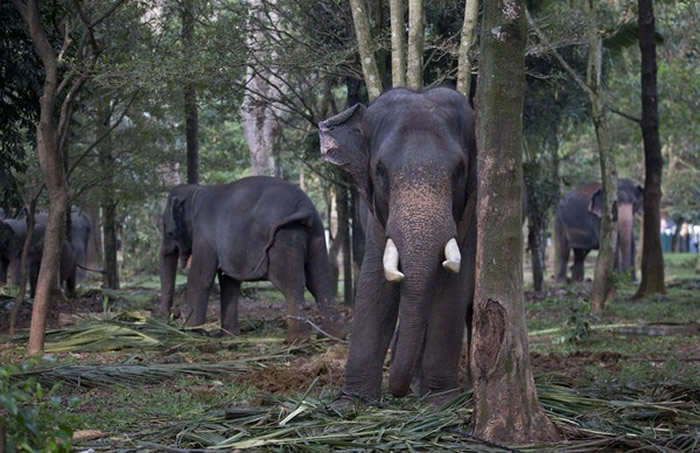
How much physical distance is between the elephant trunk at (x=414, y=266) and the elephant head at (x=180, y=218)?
8032 mm

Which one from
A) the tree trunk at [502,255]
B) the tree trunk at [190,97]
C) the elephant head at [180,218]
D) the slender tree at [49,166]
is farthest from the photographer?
the elephant head at [180,218]

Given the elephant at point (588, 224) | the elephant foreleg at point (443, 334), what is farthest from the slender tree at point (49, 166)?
the elephant at point (588, 224)

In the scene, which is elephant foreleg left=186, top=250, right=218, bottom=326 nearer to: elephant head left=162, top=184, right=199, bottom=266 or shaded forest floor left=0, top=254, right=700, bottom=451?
shaded forest floor left=0, top=254, right=700, bottom=451

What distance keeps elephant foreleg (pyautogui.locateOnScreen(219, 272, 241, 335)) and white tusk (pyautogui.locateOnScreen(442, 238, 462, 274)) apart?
6.67m

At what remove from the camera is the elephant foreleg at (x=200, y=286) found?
13.9 m

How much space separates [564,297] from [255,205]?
7.34 meters

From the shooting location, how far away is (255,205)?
1338cm

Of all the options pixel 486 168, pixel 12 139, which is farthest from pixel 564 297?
pixel 486 168

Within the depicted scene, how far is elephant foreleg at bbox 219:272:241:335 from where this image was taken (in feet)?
44.7

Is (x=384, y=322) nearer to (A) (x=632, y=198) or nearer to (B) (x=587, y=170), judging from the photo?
(A) (x=632, y=198)

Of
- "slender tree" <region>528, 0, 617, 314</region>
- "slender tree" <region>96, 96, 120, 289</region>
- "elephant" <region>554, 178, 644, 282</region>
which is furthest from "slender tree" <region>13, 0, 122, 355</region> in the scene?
"elephant" <region>554, 178, 644, 282</region>

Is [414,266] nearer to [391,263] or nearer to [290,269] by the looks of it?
[391,263]

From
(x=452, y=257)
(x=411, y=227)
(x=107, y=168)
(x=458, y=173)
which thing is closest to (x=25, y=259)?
(x=458, y=173)

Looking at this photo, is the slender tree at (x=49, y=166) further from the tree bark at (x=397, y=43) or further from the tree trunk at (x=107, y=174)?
the tree trunk at (x=107, y=174)
